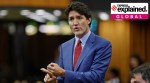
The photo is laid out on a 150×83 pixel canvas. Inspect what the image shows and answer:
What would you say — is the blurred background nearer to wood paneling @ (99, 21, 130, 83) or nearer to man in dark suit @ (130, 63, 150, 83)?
wood paneling @ (99, 21, 130, 83)

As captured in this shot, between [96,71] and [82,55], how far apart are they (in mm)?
190

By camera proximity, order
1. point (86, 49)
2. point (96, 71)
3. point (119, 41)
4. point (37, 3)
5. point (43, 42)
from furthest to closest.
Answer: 1. point (43, 42)
2. point (119, 41)
3. point (37, 3)
4. point (86, 49)
5. point (96, 71)

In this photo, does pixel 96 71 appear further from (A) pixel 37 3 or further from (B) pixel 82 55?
(A) pixel 37 3

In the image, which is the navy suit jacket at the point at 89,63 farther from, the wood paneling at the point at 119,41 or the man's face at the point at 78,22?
the wood paneling at the point at 119,41

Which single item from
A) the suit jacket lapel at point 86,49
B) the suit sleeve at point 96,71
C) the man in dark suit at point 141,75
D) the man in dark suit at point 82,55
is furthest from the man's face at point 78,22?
the man in dark suit at point 141,75

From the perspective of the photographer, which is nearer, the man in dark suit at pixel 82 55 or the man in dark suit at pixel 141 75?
the man in dark suit at pixel 141 75

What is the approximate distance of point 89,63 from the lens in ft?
15.0

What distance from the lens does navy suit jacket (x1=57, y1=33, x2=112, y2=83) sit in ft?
14.6

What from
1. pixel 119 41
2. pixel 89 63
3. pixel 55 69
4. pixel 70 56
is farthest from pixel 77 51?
pixel 119 41

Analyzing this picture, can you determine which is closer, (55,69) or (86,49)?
(55,69)

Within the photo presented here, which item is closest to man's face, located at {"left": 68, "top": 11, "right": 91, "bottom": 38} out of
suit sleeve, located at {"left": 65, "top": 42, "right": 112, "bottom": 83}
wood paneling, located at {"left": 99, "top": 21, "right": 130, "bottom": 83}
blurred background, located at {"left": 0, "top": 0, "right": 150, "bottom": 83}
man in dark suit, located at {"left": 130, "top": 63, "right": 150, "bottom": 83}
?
suit sleeve, located at {"left": 65, "top": 42, "right": 112, "bottom": 83}

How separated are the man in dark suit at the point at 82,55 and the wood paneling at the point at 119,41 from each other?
10312mm

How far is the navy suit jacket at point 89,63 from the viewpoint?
14.6ft

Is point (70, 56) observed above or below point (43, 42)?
above
